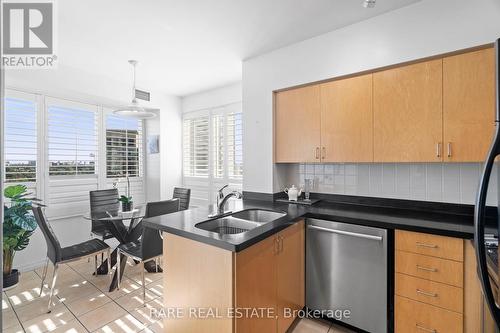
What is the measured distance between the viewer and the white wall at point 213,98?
3711 mm

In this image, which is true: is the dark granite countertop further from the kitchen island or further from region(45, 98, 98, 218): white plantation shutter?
region(45, 98, 98, 218): white plantation shutter

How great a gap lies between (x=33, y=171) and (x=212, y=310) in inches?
121

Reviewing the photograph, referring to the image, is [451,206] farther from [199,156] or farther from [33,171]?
[33,171]

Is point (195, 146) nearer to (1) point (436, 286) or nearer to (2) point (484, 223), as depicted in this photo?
(1) point (436, 286)

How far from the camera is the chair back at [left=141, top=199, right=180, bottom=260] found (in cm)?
233

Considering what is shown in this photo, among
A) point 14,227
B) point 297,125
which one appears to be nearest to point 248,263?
point 297,125

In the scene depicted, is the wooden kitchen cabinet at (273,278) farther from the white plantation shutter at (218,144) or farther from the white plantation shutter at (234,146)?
the white plantation shutter at (218,144)

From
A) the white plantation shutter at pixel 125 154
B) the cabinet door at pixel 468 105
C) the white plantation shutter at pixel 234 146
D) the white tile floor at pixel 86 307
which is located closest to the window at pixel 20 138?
the white plantation shutter at pixel 125 154

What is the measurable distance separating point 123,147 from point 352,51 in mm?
3612

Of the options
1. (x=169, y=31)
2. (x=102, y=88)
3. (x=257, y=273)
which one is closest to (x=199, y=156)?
(x=102, y=88)

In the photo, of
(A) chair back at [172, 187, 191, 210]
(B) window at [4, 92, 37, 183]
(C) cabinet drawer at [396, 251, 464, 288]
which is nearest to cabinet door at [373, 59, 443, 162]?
(C) cabinet drawer at [396, 251, 464, 288]

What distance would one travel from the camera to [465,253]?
4.87 feet

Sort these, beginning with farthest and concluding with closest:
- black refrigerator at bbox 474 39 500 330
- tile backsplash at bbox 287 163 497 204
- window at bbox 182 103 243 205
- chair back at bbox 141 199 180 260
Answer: window at bbox 182 103 243 205 → chair back at bbox 141 199 180 260 → tile backsplash at bbox 287 163 497 204 → black refrigerator at bbox 474 39 500 330

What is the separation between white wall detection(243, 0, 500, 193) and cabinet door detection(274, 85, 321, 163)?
0.09 meters
